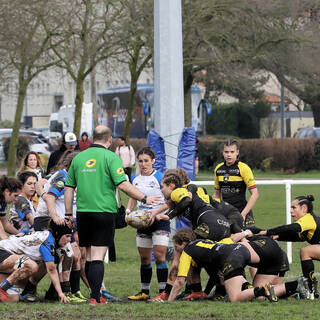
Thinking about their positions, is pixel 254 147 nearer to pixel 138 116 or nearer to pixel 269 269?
pixel 138 116

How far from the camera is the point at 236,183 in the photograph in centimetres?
1065

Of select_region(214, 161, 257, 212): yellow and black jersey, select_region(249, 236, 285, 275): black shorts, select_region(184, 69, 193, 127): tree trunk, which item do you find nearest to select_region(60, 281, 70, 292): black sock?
select_region(249, 236, 285, 275): black shorts

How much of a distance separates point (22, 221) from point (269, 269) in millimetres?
2972

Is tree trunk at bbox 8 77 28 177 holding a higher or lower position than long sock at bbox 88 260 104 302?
higher

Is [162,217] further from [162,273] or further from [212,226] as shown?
[162,273]

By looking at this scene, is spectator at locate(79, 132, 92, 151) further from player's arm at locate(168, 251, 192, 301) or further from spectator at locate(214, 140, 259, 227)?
player's arm at locate(168, 251, 192, 301)

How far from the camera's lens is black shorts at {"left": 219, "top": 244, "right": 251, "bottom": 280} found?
8953 millimetres

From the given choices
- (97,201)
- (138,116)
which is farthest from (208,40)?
(97,201)

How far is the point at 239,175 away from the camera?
34.9ft

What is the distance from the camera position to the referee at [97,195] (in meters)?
8.88

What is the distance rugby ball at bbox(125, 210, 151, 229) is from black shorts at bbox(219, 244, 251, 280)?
1.07 meters

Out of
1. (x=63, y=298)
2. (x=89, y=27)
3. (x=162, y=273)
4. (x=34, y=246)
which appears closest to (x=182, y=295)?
(x=162, y=273)

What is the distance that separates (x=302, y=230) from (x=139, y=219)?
1.79 metres

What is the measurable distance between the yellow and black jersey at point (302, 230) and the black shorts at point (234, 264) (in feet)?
2.09
